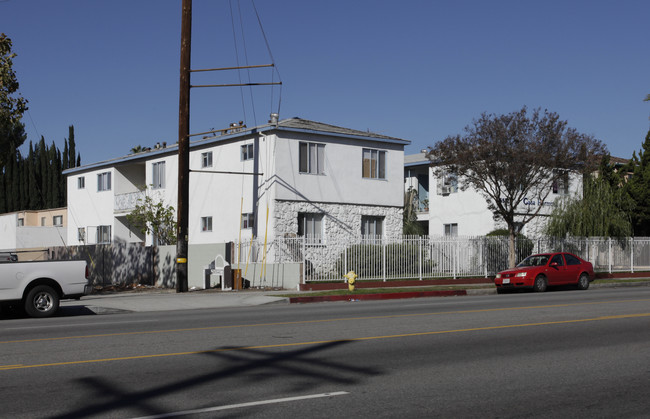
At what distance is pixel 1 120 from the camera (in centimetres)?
2136

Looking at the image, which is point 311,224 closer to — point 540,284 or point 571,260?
point 540,284

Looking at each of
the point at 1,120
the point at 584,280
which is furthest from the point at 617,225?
the point at 1,120

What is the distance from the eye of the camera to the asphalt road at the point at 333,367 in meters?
6.92

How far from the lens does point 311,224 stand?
3403 centimetres

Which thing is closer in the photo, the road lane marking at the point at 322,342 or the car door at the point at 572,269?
the road lane marking at the point at 322,342

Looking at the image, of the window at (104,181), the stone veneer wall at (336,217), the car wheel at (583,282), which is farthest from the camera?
the window at (104,181)

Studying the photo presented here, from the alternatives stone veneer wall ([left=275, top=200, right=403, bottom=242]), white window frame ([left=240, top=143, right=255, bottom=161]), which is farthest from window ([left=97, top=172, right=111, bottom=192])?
stone veneer wall ([left=275, top=200, right=403, bottom=242])

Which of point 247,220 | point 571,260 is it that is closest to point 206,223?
point 247,220

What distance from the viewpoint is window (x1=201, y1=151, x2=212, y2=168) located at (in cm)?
3688

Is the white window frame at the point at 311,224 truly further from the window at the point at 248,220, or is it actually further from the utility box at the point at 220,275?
the utility box at the point at 220,275

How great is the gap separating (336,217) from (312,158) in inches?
120

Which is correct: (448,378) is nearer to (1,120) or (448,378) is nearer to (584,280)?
(1,120)

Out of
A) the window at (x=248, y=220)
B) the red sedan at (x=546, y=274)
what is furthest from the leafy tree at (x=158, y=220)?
the red sedan at (x=546, y=274)

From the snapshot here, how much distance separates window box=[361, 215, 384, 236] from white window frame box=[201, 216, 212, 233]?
776cm
